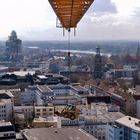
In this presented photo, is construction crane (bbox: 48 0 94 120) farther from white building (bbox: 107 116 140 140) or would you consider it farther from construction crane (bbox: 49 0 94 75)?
white building (bbox: 107 116 140 140)

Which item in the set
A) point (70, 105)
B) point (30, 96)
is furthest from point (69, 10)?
point (30, 96)

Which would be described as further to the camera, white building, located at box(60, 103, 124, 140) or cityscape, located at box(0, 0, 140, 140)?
white building, located at box(60, 103, 124, 140)

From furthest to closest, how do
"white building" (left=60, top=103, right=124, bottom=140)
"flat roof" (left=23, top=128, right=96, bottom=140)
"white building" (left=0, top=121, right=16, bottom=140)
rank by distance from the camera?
1. "white building" (left=60, top=103, right=124, bottom=140)
2. "white building" (left=0, top=121, right=16, bottom=140)
3. "flat roof" (left=23, top=128, right=96, bottom=140)

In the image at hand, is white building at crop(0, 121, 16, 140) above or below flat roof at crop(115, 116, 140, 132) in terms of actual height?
below

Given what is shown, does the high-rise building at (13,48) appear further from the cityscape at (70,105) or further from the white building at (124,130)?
the white building at (124,130)

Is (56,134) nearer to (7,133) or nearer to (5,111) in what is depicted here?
(7,133)

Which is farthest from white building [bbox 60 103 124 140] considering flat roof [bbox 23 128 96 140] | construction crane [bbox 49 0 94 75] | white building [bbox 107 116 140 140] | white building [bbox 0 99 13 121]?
construction crane [bbox 49 0 94 75]

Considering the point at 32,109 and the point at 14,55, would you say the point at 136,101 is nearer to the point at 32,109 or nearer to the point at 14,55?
the point at 32,109

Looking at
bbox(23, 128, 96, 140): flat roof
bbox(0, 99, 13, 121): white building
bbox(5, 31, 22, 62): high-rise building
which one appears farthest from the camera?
bbox(5, 31, 22, 62): high-rise building

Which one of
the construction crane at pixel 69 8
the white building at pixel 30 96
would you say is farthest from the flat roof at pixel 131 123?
the white building at pixel 30 96
